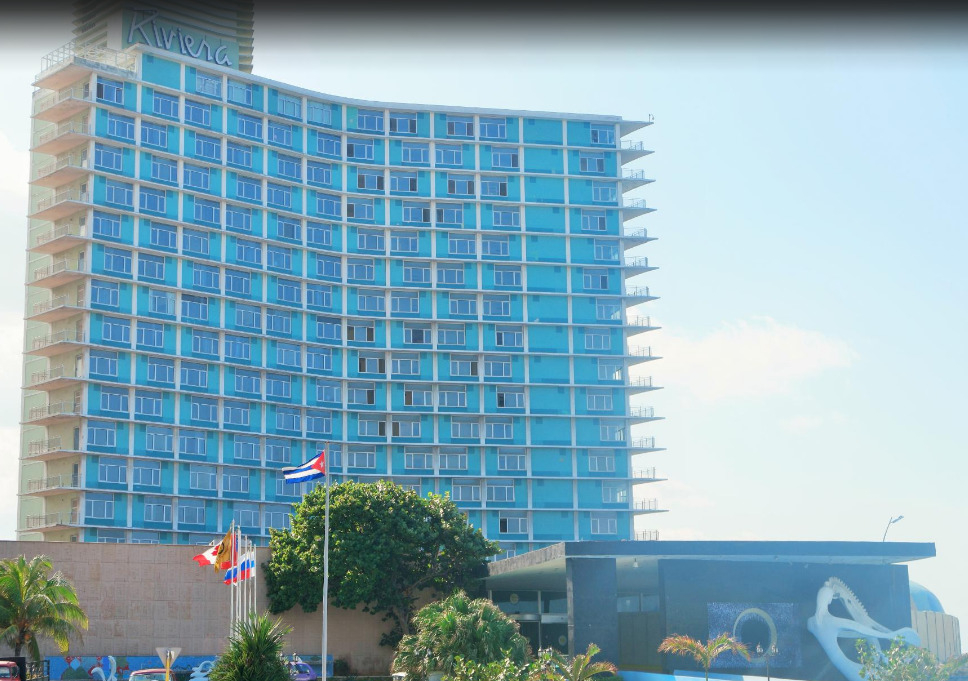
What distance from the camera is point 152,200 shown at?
102 meters

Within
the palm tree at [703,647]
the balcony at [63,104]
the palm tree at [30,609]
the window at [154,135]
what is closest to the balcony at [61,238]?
the balcony at [63,104]

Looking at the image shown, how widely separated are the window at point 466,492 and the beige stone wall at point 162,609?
35984mm

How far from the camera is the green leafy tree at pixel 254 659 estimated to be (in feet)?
118

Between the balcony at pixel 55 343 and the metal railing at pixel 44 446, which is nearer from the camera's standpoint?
the balcony at pixel 55 343

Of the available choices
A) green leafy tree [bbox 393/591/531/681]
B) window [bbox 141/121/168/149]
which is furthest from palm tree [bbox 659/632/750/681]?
window [bbox 141/121/168/149]

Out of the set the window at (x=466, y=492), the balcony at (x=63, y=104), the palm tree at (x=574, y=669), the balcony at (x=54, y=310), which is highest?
the balcony at (x=63, y=104)

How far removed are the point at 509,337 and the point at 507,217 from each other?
1116 centimetres

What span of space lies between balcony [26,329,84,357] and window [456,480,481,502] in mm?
33883

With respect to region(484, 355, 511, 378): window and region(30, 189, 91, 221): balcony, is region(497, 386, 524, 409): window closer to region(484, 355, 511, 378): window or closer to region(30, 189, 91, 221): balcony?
region(484, 355, 511, 378): window

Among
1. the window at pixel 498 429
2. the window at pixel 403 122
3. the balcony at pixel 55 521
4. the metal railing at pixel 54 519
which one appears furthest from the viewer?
the window at pixel 403 122

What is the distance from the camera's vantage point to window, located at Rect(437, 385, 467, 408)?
367 feet

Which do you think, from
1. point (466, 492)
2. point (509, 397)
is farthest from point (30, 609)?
→ point (509, 397)

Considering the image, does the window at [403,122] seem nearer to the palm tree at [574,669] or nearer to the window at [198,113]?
the window at [198,113]

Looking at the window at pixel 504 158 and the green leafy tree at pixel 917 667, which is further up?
the window at pixel 504 158
